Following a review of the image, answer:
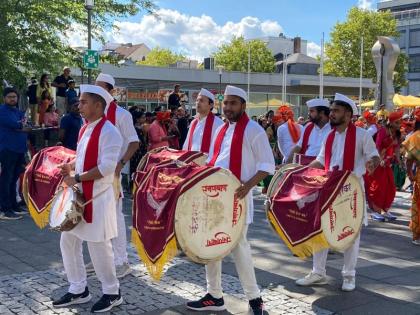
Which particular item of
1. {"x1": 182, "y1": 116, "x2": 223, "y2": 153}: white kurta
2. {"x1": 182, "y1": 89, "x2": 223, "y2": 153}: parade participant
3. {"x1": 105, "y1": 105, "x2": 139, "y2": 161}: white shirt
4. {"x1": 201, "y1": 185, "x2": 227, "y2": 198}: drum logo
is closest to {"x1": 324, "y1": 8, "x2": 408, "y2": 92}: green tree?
{"x1": 182, "y1": 89, "x2": 223, "y2": 153}: parade participant

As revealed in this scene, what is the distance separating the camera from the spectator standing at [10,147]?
902cm

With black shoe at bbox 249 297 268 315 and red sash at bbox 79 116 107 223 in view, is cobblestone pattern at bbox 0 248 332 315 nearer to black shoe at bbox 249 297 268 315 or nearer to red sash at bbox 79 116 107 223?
black shoe at bbox 249 297 268 315

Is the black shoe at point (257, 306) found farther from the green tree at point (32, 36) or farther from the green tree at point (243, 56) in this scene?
the green tree at point (243, 56)

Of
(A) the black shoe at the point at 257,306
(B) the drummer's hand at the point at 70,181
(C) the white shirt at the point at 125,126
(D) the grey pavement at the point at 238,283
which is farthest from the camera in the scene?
(C) the white shirt at the point at 125,126

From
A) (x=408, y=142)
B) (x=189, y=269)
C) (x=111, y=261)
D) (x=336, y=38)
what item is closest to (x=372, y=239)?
(x=408, y=142)

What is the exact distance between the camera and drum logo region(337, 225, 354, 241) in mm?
5133

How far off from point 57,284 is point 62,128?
410cm

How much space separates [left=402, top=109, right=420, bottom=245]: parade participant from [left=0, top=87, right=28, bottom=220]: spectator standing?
5728mm

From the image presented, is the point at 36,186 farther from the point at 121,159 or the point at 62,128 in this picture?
the point at 62,128

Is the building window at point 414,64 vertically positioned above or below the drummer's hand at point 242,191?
above

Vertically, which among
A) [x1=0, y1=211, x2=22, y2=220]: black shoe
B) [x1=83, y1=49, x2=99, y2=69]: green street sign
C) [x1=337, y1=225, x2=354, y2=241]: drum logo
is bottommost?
[x1=0, y1=211, x2=22, y2=220]: black shoe

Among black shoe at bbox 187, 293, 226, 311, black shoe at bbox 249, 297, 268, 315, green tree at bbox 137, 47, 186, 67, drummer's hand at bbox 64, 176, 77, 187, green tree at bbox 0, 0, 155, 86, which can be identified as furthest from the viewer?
green tree at bbox 137, 47, 186, 67

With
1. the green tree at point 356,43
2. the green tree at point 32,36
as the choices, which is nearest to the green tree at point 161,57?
the green tree at point 356,43

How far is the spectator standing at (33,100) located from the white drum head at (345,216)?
11194 mm
